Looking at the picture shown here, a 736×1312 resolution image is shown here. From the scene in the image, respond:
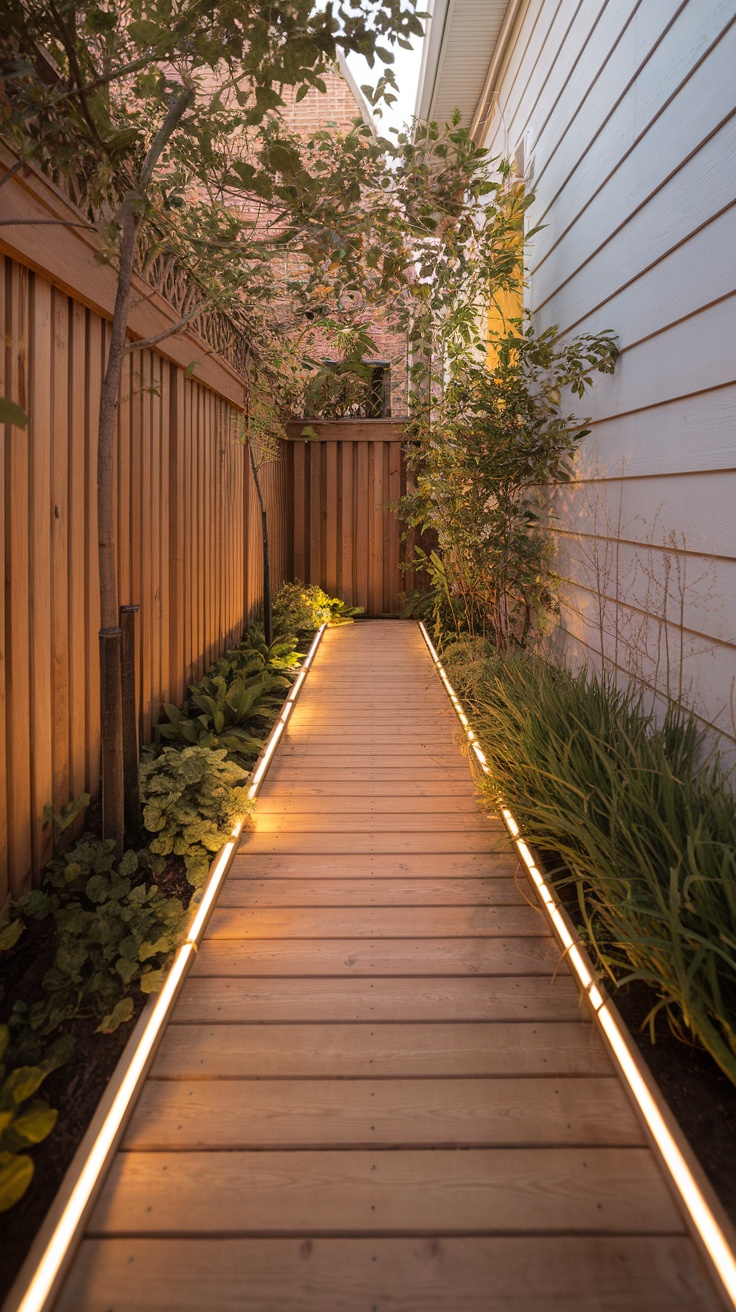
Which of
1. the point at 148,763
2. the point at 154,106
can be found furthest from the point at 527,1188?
the point at 154,106

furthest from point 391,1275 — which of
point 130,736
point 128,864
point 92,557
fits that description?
point 92,557

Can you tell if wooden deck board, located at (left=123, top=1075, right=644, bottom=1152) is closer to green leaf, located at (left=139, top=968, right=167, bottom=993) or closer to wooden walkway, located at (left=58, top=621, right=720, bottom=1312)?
wooden walkway, located at (left=58, top=621, right=720, bottom=1312)

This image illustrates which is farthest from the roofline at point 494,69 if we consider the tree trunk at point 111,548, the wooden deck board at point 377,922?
the wooden deck board at point 377,922

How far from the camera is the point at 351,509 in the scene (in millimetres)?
8578

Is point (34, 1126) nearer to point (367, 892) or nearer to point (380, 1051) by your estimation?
point (380, 1051)

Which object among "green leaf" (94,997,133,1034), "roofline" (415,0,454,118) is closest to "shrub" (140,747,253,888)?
"green leaf" (94,997,133,1034)

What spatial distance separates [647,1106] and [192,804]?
1754 mm

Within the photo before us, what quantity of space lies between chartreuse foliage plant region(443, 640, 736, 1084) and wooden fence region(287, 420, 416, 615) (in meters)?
5.40

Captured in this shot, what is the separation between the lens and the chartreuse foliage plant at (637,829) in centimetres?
158

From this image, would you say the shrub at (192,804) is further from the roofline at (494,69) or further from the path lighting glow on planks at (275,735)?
the roofline at (494,69)

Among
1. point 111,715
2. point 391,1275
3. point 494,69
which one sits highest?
point 494,69

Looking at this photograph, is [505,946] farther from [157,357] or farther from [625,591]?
[157,357]

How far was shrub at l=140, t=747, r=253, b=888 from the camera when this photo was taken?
2.58 metres

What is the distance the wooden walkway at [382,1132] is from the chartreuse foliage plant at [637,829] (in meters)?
0.22
